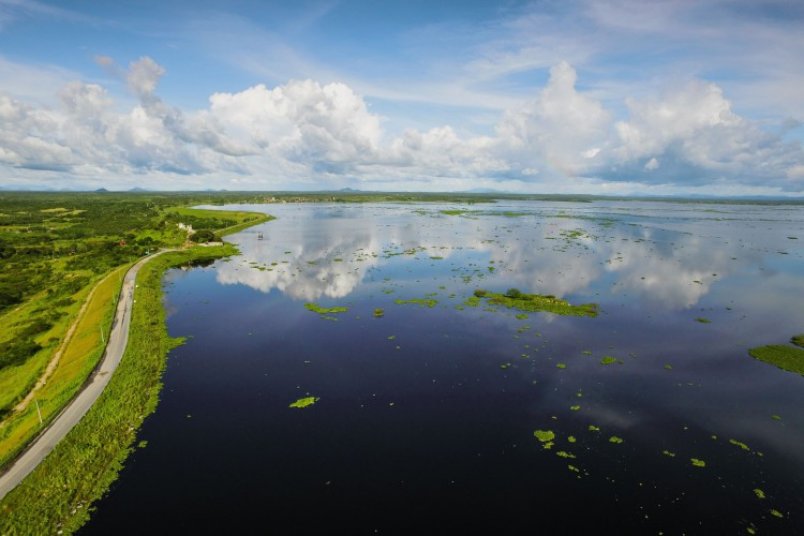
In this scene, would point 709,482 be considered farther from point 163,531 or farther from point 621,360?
point 163,531

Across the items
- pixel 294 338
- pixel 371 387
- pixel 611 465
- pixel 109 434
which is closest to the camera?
pixel 611 465

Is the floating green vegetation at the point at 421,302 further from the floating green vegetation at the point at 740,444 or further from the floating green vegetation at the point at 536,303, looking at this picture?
the floating green vegetation at the point at 740,444

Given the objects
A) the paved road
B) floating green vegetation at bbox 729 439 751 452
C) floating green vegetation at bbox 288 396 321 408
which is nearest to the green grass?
the paved road

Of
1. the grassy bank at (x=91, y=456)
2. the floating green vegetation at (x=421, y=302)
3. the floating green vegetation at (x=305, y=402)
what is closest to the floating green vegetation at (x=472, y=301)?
the floating green vegetation at (x=421, y=302)

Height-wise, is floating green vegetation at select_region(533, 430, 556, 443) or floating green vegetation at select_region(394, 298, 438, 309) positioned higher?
floating green vegetation at select_region(394, 298, 438, 309)

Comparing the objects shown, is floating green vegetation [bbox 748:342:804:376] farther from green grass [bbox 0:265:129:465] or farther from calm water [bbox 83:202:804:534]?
green grass [bbox 0:265:129:465]

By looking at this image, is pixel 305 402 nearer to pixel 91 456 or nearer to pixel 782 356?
pixel 91 456

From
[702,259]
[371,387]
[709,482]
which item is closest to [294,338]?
[371,387]
